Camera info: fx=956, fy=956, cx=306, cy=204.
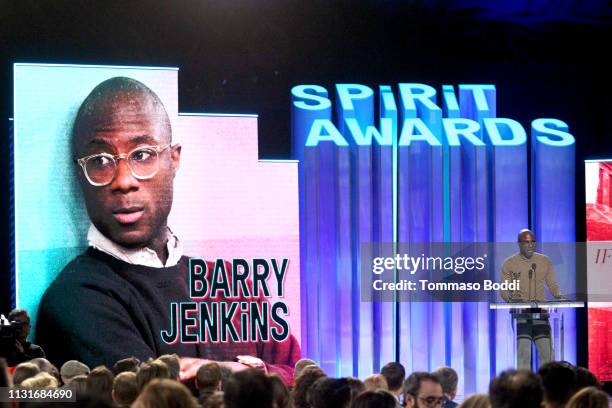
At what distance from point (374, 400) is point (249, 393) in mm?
507

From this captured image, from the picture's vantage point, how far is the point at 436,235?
9266mm

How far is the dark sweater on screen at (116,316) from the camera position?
28.1 feet

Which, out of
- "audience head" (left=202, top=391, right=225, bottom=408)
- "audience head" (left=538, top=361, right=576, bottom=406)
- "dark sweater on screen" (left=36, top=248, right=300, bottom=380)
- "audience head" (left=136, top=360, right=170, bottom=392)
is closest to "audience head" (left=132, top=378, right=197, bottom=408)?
"audience head" (left=202, top=391, right=225, bottom=408)

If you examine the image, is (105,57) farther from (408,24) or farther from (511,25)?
(511,25)

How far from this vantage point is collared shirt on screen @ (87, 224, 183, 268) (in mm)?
8750

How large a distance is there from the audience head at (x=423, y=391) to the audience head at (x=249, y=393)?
5.10 feet

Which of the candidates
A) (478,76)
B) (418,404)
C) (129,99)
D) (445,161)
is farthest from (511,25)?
(418,404)

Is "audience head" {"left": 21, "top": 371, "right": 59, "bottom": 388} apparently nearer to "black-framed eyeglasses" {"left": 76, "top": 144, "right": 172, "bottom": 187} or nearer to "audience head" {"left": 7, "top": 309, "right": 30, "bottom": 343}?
"audience head" {"left": 7, "top": 309, "right": 30, "bottom": 343}

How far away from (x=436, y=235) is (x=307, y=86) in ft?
6.24

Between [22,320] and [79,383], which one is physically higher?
[22,320]

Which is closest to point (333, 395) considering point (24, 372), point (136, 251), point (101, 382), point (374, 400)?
point (374, 400)

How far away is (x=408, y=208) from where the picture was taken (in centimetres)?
925

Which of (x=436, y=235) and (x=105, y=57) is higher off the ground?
(x=105, y=57)

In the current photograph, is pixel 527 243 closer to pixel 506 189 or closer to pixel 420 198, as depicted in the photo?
pixel 506 189
